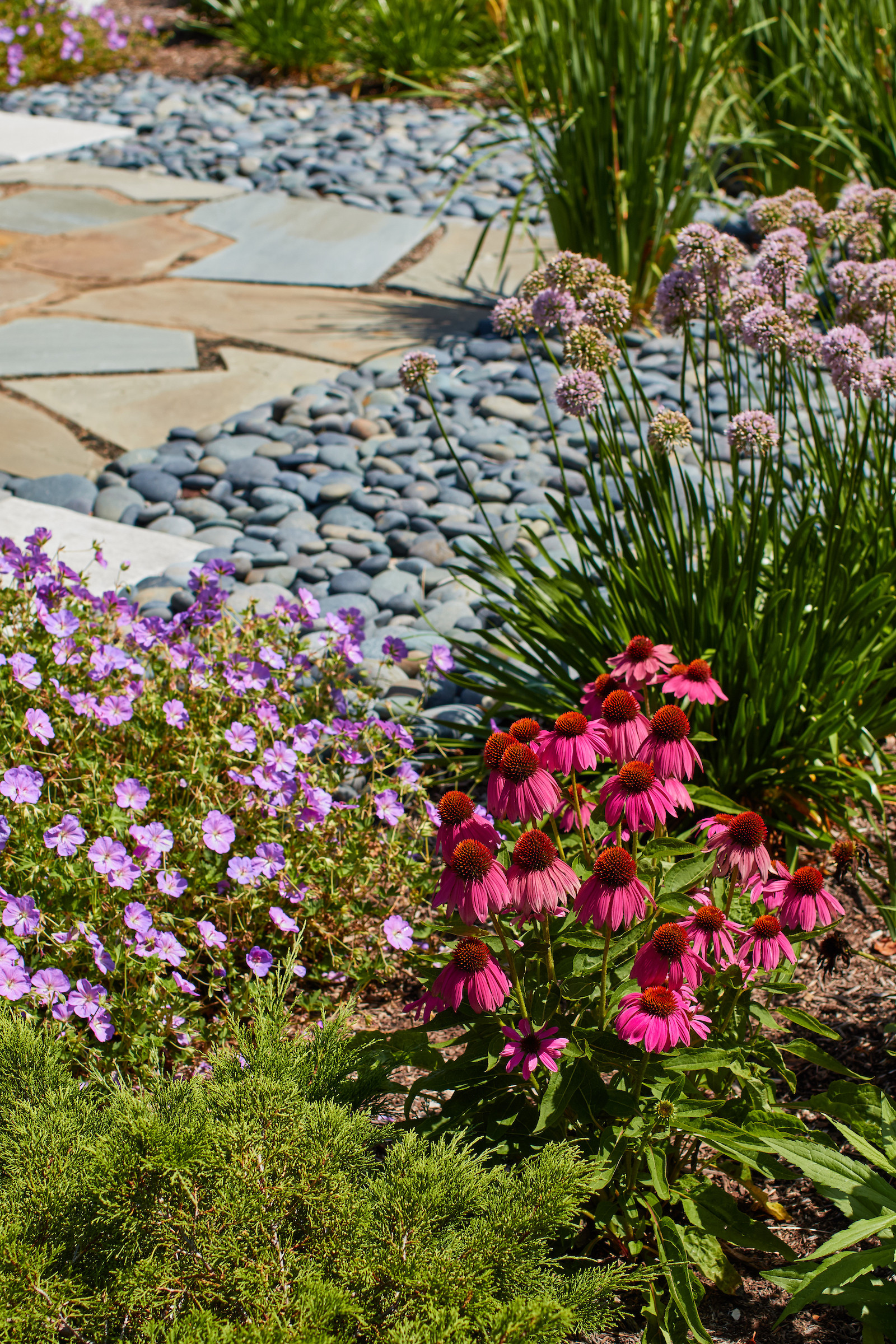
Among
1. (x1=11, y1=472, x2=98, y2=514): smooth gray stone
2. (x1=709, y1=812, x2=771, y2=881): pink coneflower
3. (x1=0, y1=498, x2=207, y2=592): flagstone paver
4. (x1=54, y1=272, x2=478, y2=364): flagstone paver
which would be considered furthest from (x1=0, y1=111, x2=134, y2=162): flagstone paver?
(x1=709, y1=812, x2=771, y2=881): pink coneflower

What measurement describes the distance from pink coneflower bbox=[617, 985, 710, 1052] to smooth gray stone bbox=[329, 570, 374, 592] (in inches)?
80.0

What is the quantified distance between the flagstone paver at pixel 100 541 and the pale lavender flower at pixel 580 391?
1659 mm

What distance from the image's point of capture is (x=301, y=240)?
563 cm

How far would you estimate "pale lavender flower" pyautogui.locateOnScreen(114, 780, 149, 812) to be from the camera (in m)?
1.84

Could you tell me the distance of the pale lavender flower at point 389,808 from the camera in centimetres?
209

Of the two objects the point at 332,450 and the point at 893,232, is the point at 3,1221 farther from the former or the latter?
the point at 893,232

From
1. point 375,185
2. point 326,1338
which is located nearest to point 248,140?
point 375,185

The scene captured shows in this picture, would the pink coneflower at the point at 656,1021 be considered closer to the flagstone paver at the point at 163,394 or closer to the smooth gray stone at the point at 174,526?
the smooth gray stone at the point at 174,526

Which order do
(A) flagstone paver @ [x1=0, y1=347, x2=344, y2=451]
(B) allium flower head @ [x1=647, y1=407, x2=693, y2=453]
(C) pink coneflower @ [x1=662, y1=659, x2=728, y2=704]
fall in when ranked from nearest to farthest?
(C) pink coneflower @ [x1=662, y1=659, x2=728, y2=704]
(B) allium flower head @ [x1=647, y1=407, x2=693, y2=453]
(A) flagstone paver @ [x1=0, y1=347, x2=344, y2=451]

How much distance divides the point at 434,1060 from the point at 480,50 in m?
9.44

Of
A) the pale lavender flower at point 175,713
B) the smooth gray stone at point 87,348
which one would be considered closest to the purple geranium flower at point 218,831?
the pale lavender flower at point 175,713

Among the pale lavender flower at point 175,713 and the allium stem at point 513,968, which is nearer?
the allium stem at point 513,968

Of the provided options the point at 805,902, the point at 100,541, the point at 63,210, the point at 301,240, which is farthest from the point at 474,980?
the point at 63,210

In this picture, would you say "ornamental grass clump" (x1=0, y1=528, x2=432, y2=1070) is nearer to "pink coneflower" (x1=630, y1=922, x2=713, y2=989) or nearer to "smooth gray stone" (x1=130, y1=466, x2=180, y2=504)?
"pink coneflower" (x1=630, y1=922, x2=713, y2=989)
